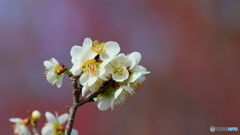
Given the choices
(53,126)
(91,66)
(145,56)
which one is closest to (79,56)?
(91,66)

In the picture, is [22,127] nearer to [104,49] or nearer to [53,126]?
[53,126]

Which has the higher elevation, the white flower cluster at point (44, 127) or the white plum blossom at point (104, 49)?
the white plum blossom at point (104, 49)

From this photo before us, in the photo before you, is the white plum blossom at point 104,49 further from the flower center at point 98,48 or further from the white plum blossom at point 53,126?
the white plum blossom at point 53,126

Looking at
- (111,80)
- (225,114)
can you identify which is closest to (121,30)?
(225,114)

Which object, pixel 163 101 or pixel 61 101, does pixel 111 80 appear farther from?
pixel 163 101

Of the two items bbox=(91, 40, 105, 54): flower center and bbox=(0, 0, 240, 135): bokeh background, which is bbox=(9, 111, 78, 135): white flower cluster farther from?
bbox=(0, 0, 240, 135): bokeh background

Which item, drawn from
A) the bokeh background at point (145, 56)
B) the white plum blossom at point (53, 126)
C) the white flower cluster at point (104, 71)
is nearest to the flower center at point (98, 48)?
the white flower cluster at point (104, 71)

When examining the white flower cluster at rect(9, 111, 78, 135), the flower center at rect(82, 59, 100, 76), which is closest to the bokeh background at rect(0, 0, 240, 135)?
the white flower cluster at rect(9, 111, 78, 135)
